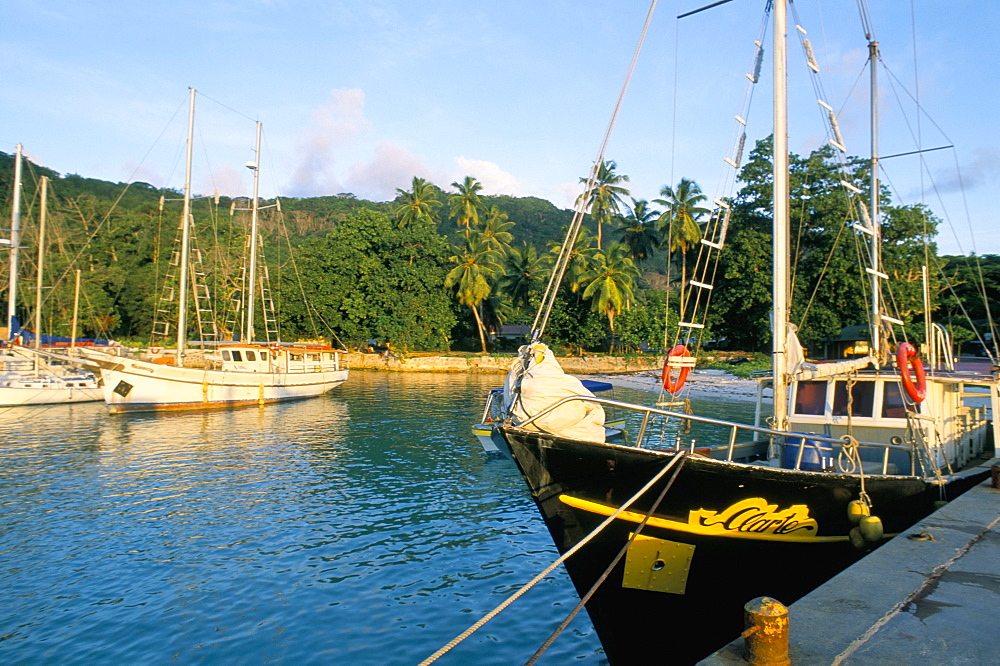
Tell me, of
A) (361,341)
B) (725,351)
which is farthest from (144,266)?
(725,351)

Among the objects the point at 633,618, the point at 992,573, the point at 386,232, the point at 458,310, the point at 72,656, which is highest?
the point at 386,232

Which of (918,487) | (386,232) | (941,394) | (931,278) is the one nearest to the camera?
A: (918,487)

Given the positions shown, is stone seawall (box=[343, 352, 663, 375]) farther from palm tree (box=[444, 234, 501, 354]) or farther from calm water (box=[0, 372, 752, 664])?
calm water (box=[0, 372, 752, 664])

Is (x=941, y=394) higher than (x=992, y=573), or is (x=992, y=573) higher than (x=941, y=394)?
(x=941, y=394)

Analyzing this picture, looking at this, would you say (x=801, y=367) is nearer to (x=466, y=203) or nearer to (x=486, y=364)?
(x=486, y=364)

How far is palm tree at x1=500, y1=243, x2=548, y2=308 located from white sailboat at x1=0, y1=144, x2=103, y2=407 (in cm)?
3565

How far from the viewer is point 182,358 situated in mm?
31672

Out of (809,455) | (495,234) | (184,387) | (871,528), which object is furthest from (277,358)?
(495,234)

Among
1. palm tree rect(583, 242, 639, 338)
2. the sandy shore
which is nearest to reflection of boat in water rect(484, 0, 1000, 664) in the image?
the sandy shore

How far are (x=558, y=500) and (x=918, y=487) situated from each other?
17.9 feet

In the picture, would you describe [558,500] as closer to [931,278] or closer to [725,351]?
[931,278]

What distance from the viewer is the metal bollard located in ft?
14.4

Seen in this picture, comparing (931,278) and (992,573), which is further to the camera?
(931,278)

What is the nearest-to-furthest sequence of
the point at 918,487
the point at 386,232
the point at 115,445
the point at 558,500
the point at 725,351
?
the point at 558,500 → the point at 918,487 → the point at 115,445 → the point at 725,351 → the point at 386,232
